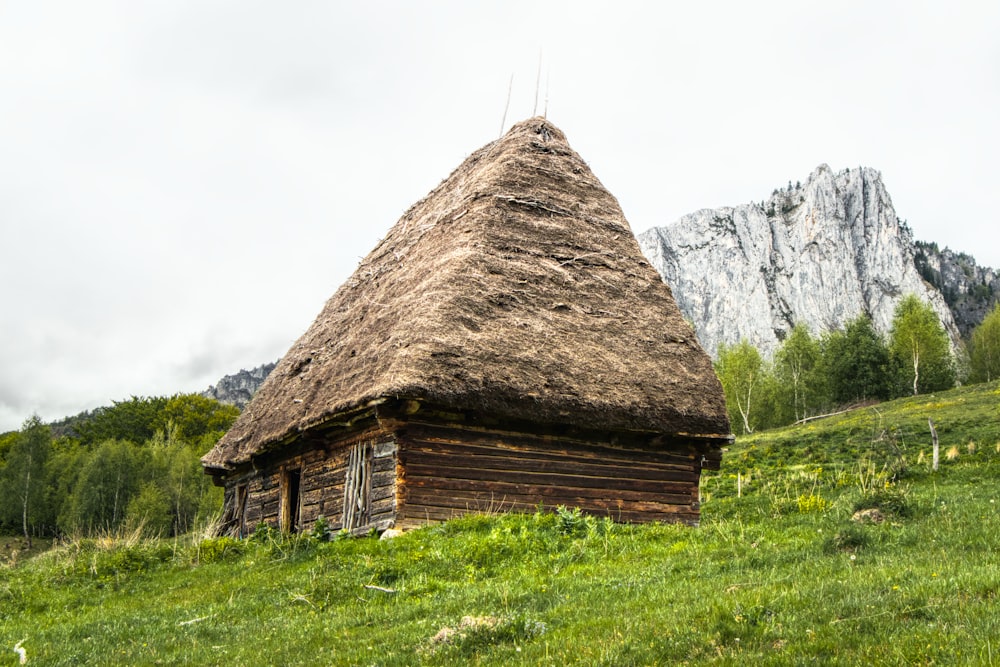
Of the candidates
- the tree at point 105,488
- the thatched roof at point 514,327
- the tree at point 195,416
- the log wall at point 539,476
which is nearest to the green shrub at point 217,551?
the thatched roof at point 514,327

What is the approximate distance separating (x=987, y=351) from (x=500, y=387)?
71061 mm

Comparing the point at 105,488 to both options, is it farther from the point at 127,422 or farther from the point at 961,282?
the point at 961,282

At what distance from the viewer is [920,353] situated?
210 feet

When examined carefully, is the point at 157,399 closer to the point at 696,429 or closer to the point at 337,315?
the point at 337,315

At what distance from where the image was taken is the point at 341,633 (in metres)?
7.78

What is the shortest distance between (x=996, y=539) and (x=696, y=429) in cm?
671

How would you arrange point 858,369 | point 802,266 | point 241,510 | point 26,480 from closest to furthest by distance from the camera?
1. point 241,510
2. point 26,480
3. point 858,369
4. point 802,266

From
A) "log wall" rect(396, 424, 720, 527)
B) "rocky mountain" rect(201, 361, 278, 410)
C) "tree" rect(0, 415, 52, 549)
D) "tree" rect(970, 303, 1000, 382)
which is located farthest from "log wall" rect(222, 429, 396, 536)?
"rocky mountain" rect(201, 361, 278, 410)

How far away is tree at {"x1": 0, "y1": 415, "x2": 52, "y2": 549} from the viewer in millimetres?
54531

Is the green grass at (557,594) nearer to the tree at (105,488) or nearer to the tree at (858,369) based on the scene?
the tree at (105,488)

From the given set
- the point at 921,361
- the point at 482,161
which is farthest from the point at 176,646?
the point at 921,361

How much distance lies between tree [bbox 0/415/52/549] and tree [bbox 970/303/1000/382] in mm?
73396

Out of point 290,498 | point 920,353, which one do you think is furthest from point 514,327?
point 920,353

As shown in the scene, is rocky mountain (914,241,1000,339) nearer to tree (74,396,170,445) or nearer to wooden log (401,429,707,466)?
tree (74,396,170,445)
